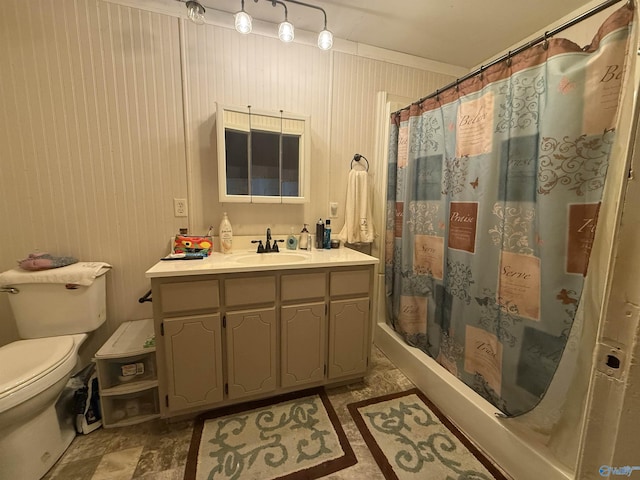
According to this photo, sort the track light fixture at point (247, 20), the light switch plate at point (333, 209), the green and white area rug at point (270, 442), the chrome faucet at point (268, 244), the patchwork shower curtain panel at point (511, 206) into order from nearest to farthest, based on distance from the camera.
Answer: the patchwork shower curtain panel at point (511, 206) < the green and white area rug at point (270, 442) < the track light fixture at point (247, 20) < the chrome faucet at point (268, 244) < the light switch plate at point (333, 209)

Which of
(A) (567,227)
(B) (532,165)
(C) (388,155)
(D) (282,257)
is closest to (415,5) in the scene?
(C) (388,155)

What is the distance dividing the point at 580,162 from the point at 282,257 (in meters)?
1.43

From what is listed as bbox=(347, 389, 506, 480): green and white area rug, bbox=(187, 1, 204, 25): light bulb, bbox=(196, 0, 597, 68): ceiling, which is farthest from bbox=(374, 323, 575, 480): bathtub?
bbox=(187, 1, 204, 25): light bulb

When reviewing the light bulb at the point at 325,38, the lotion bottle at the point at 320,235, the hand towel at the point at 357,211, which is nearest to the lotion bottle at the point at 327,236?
the lotion bottle at the point at 320,235

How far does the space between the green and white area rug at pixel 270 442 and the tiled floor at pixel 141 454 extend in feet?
0.13

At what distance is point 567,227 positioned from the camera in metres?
0.93

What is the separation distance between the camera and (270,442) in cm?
125

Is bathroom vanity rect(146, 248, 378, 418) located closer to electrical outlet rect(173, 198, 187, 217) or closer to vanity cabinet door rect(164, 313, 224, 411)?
vanity cabinet door rect(164, 313, 224, 411)

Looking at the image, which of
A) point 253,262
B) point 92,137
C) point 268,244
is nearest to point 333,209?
point 268,244

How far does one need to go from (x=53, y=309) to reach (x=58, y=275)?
0.60 ft

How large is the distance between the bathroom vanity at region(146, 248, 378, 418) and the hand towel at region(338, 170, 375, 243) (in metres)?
0.38

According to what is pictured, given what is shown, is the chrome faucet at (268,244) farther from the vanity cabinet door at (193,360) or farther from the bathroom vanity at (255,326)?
the vanity cabinet door at (193,360)

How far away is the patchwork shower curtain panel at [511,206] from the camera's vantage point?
2.91 ft

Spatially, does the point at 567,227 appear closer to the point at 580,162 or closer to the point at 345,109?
the point at 580,162
